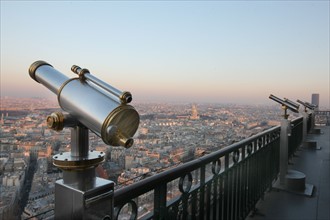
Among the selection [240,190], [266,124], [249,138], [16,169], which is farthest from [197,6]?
[16,169]

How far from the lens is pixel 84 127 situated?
99 cm

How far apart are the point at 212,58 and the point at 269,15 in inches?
181

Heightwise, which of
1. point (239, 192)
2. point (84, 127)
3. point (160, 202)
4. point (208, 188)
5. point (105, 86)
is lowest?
point (239, 192)

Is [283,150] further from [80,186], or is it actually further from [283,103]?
[80,186]

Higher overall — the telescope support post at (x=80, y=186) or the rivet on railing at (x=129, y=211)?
the telescope support post at (x=80, y=186)

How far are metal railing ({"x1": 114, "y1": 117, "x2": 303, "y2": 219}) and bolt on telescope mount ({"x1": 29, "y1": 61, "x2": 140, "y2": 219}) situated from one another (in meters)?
0.36

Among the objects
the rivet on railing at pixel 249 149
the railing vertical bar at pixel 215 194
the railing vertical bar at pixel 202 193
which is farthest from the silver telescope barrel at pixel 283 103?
the railing vertical bar at pixel 202 193

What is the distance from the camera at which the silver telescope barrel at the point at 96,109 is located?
2.81 ft

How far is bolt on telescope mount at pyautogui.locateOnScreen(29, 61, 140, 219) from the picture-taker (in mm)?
876

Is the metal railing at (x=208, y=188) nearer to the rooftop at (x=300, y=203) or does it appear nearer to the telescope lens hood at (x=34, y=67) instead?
the rooftop at (x=300, y=203)

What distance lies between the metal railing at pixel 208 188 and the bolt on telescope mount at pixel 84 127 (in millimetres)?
355

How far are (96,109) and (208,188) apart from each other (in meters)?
1.96

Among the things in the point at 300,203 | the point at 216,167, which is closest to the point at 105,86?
the point at 216,167

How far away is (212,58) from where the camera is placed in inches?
647
